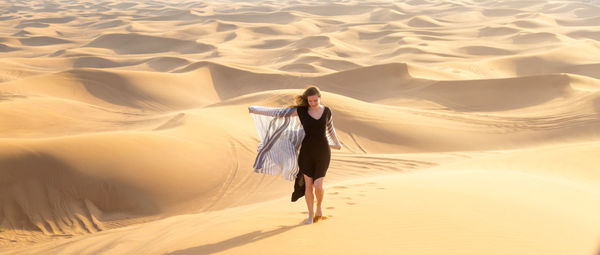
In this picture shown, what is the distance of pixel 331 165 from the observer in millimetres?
8602

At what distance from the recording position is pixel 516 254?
3.65 m

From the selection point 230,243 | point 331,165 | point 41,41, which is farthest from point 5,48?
point 230,243

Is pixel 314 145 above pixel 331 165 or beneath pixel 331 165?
above

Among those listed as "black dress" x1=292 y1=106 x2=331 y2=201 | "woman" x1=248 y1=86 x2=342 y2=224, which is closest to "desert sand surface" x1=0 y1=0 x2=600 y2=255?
"woman" x1=248 y1=86 x2=342 y2=224

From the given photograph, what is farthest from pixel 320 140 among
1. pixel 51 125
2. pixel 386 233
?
pixel 51 125

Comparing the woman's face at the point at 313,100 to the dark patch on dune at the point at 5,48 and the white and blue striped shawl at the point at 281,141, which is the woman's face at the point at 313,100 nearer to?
the white and blue striped shawl at the point at 281,141

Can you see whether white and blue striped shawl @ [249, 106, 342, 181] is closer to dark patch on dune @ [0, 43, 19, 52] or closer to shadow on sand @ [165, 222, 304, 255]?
shadow on sand @ [165, 222, 304, 255]

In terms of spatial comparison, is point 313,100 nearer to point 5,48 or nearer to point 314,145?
point 314,145

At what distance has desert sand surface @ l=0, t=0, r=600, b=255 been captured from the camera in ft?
14.1

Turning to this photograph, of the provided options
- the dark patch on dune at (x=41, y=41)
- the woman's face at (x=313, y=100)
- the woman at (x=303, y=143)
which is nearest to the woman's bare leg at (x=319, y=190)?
the woman at (x=303, y=143)

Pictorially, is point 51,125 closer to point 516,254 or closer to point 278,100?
point 278,100

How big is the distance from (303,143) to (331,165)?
14.0 ft

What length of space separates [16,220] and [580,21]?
4833cm

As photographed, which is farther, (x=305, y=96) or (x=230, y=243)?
(x=305, y=96)
